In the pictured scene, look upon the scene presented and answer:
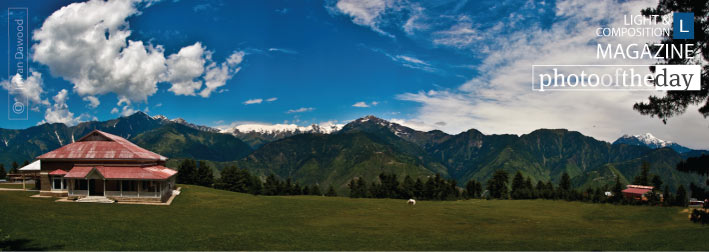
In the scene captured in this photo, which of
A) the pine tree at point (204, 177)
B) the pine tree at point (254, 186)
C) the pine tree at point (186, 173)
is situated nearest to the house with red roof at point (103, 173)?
the pine tree at point (186, 173)

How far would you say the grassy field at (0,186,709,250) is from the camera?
24.3 meters

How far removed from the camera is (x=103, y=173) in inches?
1853

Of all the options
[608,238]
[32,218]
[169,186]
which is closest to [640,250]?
[608,238]

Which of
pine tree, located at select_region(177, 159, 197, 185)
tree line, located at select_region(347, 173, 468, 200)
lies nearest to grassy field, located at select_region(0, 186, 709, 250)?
pine tree, located at select_region(177, 159, 197, 185)

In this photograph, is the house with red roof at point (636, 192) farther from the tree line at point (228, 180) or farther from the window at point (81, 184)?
the window at point (81, 184)

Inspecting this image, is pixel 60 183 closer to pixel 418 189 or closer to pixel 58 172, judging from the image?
pixel 58 172

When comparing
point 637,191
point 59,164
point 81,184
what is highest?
point 59,164

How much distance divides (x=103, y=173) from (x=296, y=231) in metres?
32.4

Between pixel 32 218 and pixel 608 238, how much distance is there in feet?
153

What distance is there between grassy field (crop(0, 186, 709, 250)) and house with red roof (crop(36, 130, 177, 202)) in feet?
16.9

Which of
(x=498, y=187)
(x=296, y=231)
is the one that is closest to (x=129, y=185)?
(x=296, y=231)

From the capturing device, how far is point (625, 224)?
39.1 m

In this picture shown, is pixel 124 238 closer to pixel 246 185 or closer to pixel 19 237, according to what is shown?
pixel 19 237

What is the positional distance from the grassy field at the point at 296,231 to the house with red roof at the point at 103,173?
5163 mm
